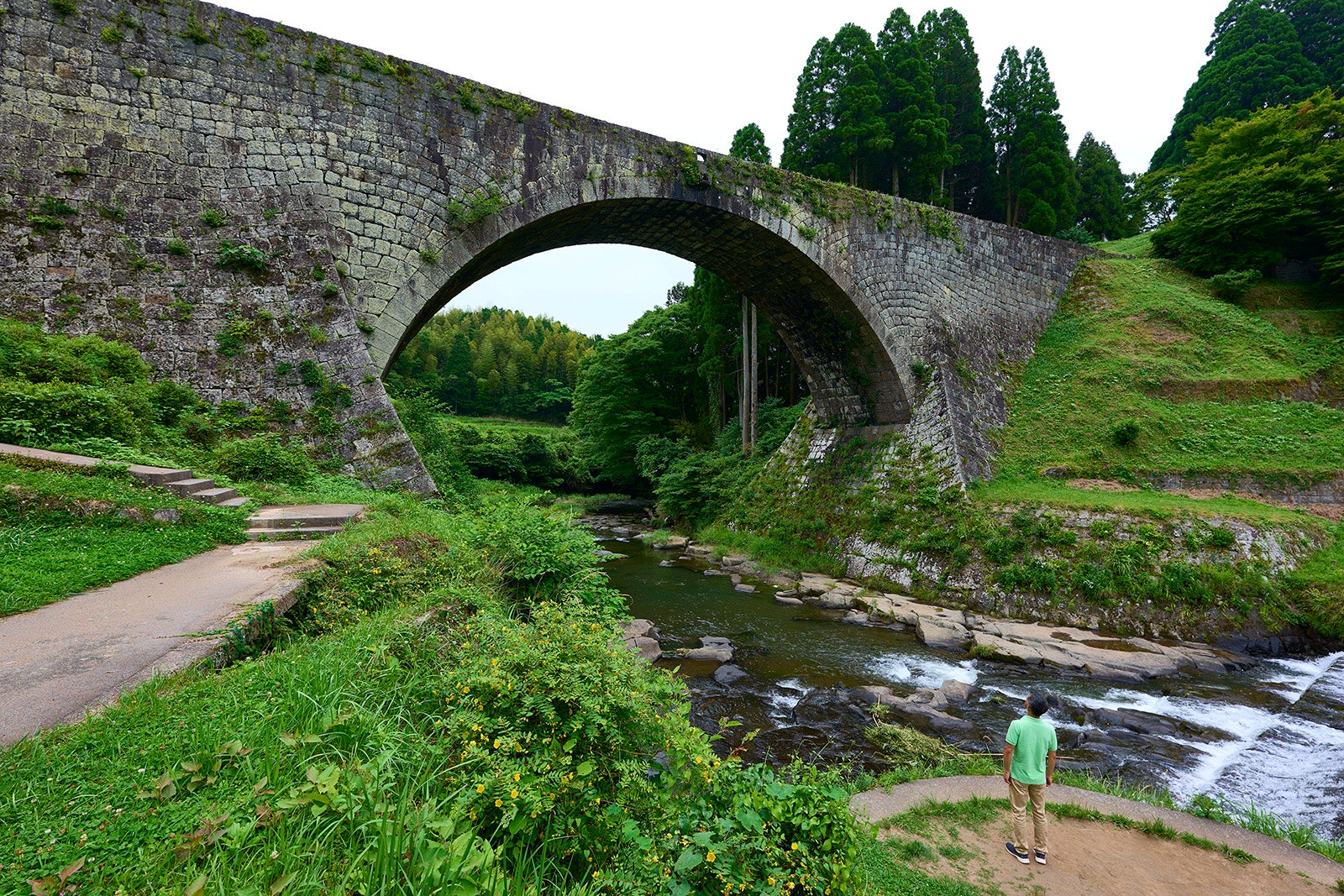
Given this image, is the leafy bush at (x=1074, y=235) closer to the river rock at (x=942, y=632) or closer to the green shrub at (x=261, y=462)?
the river rock at (x=942, y=632)

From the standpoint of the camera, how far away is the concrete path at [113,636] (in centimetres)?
241

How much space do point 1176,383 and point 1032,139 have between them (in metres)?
16.7

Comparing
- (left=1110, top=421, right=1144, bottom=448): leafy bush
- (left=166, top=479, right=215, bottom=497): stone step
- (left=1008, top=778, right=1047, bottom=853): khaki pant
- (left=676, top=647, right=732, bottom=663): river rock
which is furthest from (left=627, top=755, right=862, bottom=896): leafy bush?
(left=1110, top=421, right=1144, bottom=448): leafy bush

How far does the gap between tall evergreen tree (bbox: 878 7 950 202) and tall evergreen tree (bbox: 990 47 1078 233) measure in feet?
17.3

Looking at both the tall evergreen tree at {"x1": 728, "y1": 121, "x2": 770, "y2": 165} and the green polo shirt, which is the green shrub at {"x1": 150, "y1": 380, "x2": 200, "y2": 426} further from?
the tall evergreen tree at {"x1": 728, "y1": 121, "x2": 770, "y2": 165}

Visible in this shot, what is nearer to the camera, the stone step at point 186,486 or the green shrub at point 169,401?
the stone step at point 186,486

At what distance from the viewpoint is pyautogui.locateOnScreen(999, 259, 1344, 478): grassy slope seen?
12.9m

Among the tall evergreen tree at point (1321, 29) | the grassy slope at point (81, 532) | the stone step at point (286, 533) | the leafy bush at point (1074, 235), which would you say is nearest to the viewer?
the grassy slope at point (81, 532)

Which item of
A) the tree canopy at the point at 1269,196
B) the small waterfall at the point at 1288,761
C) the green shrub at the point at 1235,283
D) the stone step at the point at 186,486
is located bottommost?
the small waterfall at the point at 1288,761

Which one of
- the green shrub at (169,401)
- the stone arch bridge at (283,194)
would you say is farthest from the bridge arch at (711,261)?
the green shrub at (169,401)

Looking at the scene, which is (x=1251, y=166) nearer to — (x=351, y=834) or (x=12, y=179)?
(x=351, y=834)

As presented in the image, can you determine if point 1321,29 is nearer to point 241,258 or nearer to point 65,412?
point 241,258

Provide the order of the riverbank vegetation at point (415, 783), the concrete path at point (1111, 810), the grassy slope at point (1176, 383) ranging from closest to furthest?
the riverbank vegetation at point (415, 783)
the concrete path at point (1111, 810)
the grassy slope at point (1176, 383)

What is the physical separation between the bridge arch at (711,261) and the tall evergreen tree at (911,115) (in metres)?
11.4
